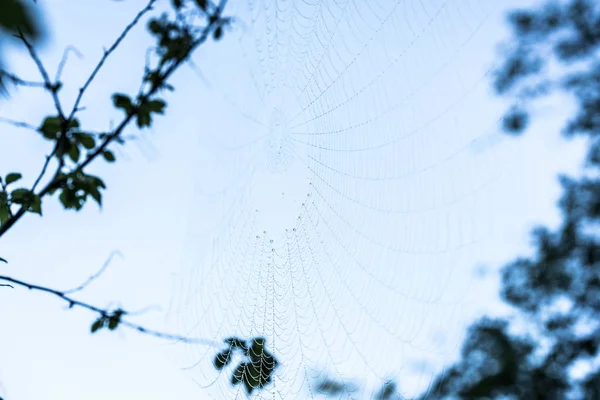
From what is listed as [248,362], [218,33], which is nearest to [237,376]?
[248,362]

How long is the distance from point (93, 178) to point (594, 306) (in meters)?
9.25

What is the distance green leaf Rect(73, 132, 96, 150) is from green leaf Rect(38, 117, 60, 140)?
0.06m

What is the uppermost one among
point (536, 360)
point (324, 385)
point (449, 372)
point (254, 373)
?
point (536, 360)

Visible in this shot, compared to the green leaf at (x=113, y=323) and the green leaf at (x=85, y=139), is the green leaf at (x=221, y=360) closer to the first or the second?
the green leaf at (x=113, y=323)

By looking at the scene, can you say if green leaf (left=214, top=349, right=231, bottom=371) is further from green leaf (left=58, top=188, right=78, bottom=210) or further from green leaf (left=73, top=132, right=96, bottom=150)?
green leaf (left=73, top=132, right=96, bottom=150)

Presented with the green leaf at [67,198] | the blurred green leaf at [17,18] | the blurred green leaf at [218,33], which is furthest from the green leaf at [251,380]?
the blurred green leaf at [17,18]

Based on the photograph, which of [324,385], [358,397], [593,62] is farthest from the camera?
[593,62]

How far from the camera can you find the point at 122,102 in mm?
1650

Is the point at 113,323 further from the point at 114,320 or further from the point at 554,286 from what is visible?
the point at 554,286

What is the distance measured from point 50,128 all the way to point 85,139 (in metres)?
0.09

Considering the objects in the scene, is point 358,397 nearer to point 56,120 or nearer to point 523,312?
point 56,120

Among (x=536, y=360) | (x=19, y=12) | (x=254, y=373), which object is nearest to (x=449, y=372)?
(x=536, y=360)

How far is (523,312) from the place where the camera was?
A: 972cm

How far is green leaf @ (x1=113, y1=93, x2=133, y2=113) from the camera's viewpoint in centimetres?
164
